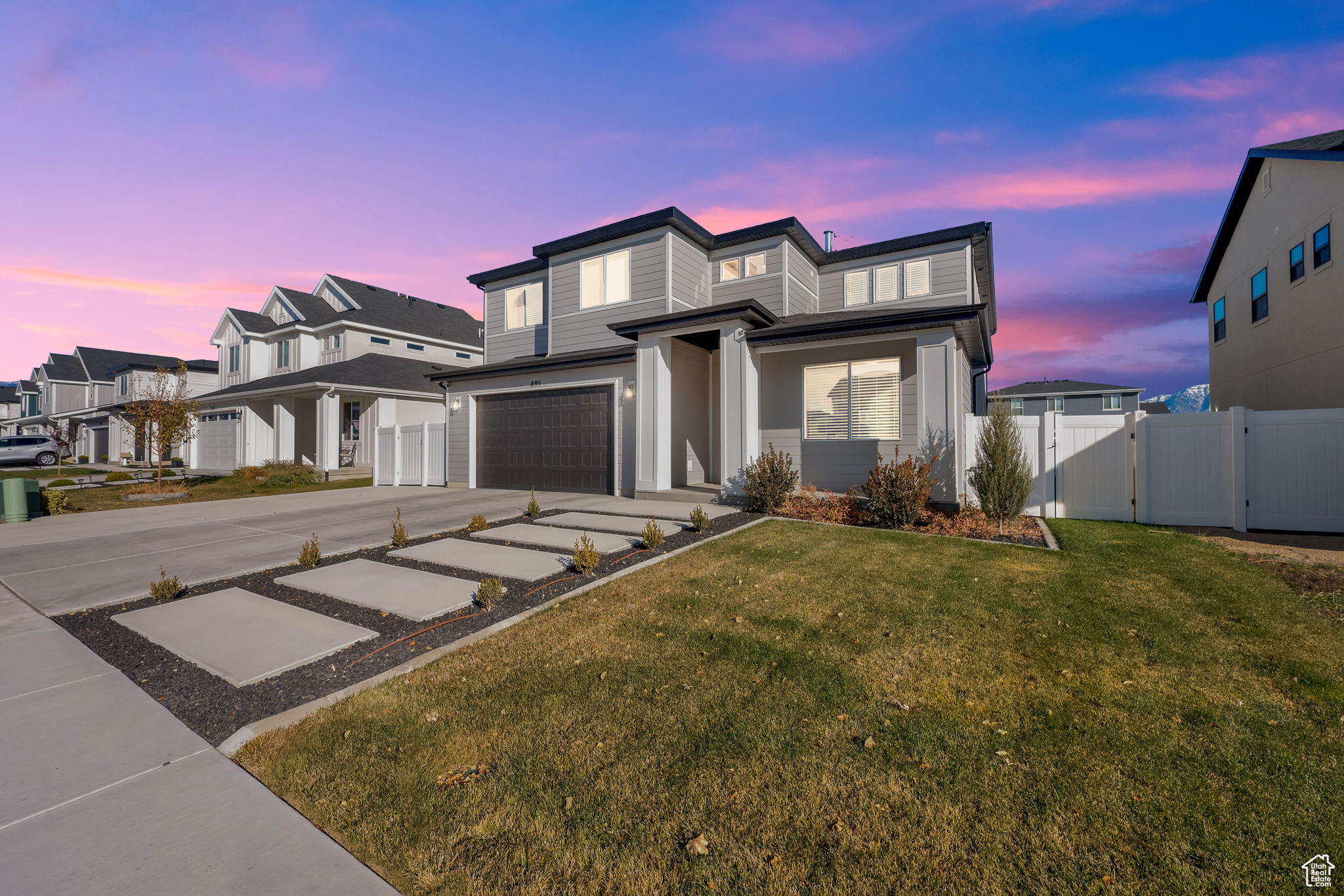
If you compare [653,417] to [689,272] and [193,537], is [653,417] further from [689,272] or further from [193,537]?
[193,537]

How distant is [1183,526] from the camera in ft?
29.2

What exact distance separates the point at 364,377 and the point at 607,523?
17231 millimetres

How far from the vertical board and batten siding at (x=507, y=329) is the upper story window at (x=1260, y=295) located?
793 inches

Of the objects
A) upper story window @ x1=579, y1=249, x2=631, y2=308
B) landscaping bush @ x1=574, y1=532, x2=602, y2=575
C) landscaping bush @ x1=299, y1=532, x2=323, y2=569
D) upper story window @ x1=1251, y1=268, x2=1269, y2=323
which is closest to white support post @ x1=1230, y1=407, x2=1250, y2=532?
upper story window @ x1=1251, y1=268, x2=1269, y2=323

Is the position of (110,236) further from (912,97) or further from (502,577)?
(912,97)

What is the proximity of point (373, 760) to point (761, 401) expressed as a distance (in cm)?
1133

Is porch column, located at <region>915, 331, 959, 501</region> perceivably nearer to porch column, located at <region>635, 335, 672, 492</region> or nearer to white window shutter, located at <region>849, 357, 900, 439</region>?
white window shutter, located at <region>849, 357, 900, 439</region>

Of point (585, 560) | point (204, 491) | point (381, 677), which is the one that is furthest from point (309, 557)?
point (204, 491)

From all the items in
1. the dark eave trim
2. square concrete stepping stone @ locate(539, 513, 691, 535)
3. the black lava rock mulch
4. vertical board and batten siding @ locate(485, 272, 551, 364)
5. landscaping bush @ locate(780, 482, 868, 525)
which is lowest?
the black lava rock mulch

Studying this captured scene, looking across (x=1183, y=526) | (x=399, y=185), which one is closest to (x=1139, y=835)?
(x=1183, y=526)

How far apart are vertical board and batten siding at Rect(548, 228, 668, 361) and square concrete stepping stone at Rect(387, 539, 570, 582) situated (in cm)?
736

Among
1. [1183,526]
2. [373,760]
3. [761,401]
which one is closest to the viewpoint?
[373,760]

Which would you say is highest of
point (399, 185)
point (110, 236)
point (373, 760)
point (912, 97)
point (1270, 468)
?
point (912, 97)

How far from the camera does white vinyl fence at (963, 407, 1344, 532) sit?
827 centimetres
